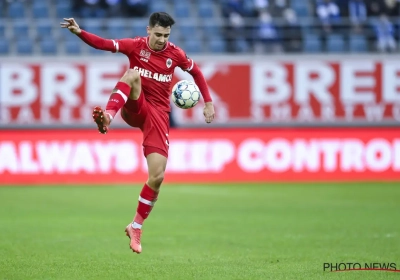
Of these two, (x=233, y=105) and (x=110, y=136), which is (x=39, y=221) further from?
(x=233, y=105)

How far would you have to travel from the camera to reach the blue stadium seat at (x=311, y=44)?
76.3 ft

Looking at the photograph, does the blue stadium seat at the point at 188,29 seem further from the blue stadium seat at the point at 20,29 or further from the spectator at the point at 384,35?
the spectator at the point at 384,35

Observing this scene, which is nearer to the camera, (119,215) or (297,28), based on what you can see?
(119,215)

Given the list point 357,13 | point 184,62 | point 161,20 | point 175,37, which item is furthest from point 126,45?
point 357,13

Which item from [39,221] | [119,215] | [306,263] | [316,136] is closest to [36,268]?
[306,263]

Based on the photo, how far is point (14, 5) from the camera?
22672 mm

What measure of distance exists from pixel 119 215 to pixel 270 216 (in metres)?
2.60

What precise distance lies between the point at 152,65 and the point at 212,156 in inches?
429

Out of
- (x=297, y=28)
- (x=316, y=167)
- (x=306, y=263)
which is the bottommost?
(x=316, y=167)

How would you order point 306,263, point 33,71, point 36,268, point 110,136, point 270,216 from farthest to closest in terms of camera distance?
point 33,71
point 110,136
point 270,216
point 306,263
point 36,268

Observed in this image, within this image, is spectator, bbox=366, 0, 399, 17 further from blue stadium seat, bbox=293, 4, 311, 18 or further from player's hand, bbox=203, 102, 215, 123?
player's hand, bbox=203, 102, 215, 123

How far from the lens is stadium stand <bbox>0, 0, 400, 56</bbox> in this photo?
73.6 ft

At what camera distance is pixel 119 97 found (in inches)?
325

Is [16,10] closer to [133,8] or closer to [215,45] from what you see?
[133,8]
